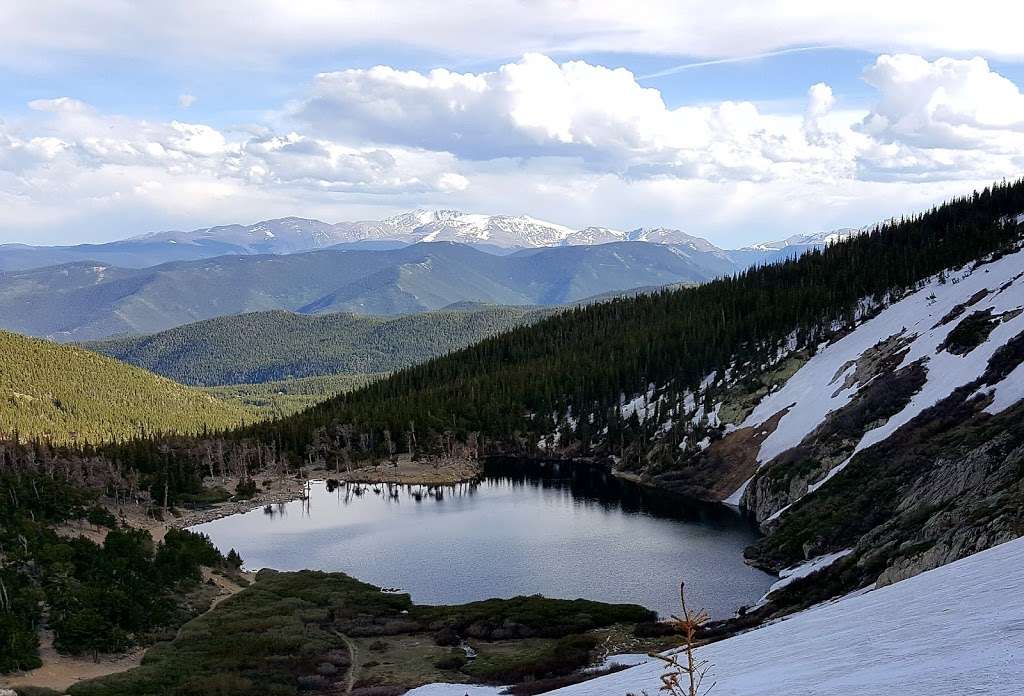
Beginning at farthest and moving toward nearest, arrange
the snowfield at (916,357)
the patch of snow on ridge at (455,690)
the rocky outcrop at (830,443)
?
the rocky outcrop at (830,443) < the snowfield at (916,357) < the patch of snow on ridge at (455,690)

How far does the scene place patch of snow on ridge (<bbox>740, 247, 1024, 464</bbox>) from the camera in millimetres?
96750

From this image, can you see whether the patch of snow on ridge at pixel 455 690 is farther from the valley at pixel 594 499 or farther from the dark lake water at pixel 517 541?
the dark lake water at pixel 517 541

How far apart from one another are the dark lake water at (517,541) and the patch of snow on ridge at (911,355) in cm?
1890

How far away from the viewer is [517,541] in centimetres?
10556

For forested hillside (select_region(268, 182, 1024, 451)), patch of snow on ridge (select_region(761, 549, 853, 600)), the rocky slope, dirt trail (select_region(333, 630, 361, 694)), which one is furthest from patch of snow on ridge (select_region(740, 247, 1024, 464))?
dirt trail (select_region(333, 630, 361, 694))

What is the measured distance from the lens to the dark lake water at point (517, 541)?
274ft

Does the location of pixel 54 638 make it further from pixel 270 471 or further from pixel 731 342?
pixel 731 342

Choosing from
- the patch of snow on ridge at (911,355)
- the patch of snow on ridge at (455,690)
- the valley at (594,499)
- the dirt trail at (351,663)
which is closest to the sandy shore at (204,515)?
the valley at (594,499)

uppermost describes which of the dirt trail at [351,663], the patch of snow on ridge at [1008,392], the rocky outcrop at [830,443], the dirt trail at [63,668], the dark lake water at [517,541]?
the patch of snow on ridge at [1008,392]

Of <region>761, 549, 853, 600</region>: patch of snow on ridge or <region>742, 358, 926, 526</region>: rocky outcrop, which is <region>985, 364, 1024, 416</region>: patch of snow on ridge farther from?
<region>761, 549, 853, 600</region>: patch of snow on ridge

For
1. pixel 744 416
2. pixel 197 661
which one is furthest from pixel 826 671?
pixel 744 416

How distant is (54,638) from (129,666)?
22.7 ft

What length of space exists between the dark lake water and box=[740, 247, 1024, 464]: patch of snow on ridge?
1890cm

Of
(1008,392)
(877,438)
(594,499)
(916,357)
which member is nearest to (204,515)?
(594,499)
